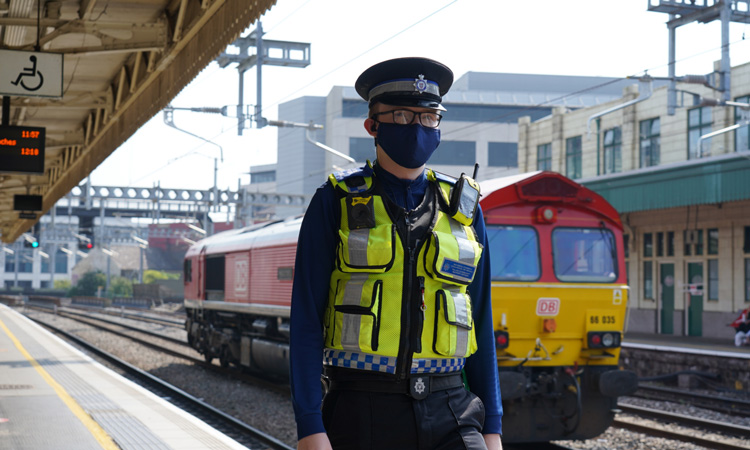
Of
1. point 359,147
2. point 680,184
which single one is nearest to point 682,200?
point 680,184

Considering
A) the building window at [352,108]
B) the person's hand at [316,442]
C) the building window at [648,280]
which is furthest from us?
the building window at [352,108]

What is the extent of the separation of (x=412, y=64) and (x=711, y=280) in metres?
25.5

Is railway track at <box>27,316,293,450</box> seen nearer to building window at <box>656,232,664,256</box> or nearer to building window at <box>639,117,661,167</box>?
building window at <box>656,232,664,256</box>

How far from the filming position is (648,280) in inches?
1161

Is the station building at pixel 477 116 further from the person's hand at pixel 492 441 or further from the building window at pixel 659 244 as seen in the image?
the person's hand at pixel 492 441

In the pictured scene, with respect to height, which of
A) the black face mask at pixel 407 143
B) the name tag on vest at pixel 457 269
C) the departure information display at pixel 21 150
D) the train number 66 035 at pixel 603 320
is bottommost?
the train number 66 035 at pixel 603 320

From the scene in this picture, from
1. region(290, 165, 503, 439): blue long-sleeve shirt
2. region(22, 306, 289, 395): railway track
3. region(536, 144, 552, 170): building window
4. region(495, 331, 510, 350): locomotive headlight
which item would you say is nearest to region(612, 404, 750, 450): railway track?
region(495, 331, 510, 350): locomotive headlight

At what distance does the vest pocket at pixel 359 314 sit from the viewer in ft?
9.36

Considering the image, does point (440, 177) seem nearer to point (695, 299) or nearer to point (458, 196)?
point (458, 196)

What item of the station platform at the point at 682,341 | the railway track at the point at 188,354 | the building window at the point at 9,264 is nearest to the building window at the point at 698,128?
the station platform at the point at 682,341

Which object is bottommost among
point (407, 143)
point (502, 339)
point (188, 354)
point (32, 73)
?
point (188, 354)

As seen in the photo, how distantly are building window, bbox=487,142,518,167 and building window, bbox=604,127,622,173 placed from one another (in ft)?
116

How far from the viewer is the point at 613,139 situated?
1303 inches

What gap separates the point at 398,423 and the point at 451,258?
1.84ft
